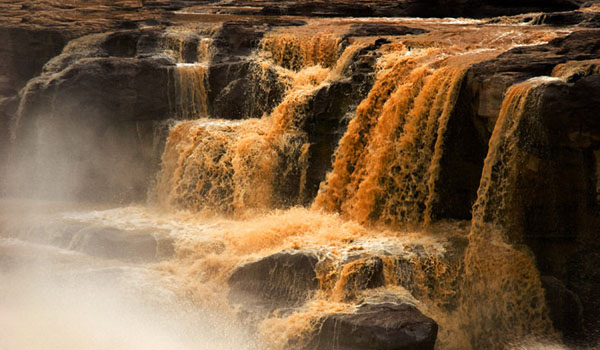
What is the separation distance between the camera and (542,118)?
7734 millimetres

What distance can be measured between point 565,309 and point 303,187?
4490mm

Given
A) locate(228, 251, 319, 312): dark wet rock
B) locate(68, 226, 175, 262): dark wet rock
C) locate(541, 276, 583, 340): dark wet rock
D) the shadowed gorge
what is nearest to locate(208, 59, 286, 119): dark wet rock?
the shadowed gorge

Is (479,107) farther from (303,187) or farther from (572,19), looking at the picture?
(572,19)

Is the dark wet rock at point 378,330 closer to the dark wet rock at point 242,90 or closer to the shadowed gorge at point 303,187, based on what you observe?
the shadowed gorge at point 303,187

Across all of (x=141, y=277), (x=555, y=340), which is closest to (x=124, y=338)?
(x=141, y=277)

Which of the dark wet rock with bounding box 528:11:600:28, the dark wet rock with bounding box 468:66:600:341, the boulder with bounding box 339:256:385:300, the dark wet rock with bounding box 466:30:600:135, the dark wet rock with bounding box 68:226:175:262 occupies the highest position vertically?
the dark wet rock with bounding box 528:11:600:28

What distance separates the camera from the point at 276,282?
820cm

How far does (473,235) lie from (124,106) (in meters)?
7.41

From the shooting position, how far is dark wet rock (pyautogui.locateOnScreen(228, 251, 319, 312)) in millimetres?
8031

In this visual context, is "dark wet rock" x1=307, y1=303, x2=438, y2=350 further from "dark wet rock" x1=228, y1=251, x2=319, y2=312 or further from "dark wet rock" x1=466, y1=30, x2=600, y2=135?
"dark wet rock" x1=466, y1=30, x2=600, y2=135

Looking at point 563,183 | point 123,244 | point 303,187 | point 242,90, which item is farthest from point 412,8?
point 123,244

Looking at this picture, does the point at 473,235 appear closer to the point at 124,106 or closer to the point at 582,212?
the point at 582,212

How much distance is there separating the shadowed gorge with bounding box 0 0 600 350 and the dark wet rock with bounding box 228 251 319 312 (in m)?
0.03

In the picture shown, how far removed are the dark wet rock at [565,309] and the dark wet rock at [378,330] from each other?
1.64m
